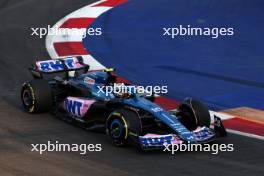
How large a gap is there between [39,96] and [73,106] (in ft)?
2.29

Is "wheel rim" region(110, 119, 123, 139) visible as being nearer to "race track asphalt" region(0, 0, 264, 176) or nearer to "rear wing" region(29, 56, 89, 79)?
"race track asphalt" region(0, 0, 264, 176)

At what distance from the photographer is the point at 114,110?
1102 cm

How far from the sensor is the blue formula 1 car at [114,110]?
10.3 metres

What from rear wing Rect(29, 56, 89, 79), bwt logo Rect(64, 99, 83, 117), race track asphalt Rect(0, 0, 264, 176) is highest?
rear wing Rect(29, 56, 89, 79)

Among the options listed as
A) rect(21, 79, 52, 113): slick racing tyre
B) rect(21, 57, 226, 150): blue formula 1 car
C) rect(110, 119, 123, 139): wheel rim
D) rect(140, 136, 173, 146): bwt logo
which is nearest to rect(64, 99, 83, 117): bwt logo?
rect(21, 57, 226, 150): blue formula 1 car

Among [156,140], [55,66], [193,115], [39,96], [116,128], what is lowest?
[156,140]

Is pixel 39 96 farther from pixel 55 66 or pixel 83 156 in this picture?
pixel 83 156

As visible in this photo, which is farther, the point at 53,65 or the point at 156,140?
the point at 53,65

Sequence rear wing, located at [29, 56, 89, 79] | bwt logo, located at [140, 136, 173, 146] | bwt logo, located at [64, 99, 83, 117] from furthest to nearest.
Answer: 1. rear wing, located at [29, 56, 89, 79]
2. bwt logo, located at [64, 99, 83, 117]
3. bwt logo, located at [140, 136, 173, 146]

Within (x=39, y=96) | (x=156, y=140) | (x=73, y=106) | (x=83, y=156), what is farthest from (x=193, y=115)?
(x=39, y=96)

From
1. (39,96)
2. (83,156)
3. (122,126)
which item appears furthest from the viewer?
(39,96)

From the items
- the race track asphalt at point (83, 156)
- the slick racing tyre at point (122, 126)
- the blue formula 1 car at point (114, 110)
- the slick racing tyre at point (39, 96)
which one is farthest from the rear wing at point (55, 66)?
the slick racing tyre at point (122, 126)

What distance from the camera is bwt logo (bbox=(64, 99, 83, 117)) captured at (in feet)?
38.4

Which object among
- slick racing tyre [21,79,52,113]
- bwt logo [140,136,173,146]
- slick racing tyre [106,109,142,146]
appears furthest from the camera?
slick racing tyre [21,79,52,113]
